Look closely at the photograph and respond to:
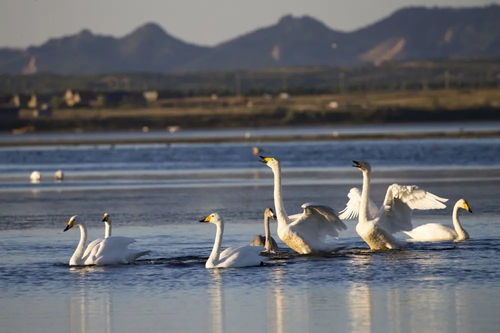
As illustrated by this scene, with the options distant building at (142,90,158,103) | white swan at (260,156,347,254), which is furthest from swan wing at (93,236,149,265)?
distant building at (142,90,158,103)

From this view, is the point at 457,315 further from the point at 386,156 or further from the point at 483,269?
the point at 386,156

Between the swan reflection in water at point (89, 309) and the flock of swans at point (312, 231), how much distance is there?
3.60 ft

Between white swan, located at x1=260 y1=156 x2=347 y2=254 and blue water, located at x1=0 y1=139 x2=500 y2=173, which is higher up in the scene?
blue water, located at x1=0 y1=139 x2=500 y2=173

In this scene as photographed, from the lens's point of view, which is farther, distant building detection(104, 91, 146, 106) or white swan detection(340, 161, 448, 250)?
distant building detection(104, 91, 146, 106)

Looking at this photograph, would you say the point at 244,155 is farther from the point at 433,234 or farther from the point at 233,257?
the point at 233,257

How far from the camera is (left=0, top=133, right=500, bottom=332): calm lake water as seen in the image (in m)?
12.3

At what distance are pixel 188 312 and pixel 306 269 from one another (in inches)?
127

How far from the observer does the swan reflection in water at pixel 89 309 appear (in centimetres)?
1222

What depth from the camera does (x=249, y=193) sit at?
2716 cm

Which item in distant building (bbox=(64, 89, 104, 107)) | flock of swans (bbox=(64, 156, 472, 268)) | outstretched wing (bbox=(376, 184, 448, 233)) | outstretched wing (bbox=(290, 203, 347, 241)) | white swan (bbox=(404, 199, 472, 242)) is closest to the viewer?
flock of swans (bbox=(64, 156, 472, 268))

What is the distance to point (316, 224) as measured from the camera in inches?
690

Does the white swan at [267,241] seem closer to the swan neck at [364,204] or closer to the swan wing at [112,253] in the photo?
the swan neck at [364,204]

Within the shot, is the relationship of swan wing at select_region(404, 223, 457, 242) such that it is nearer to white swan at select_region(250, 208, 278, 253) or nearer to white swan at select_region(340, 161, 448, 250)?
white swan at select_region(340, 161, 448, 250)

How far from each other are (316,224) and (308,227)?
0.41ft
